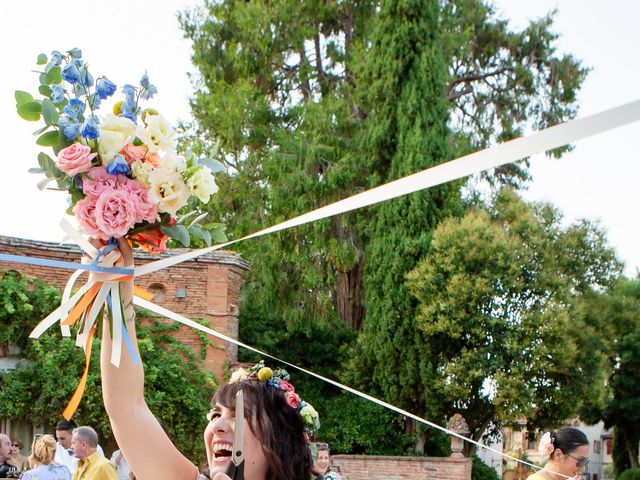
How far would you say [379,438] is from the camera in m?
21.4

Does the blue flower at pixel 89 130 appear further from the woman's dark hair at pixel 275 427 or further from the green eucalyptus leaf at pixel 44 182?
the woman's dark hair at pixel 275 427

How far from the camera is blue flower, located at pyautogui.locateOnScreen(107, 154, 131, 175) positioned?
101 inches

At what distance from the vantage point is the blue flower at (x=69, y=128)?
2572 millimetres

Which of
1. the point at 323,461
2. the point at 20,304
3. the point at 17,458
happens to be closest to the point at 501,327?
the point at 20,304

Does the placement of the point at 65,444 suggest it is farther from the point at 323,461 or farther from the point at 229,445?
the point at 229,445

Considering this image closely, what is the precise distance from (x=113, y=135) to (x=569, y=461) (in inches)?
150

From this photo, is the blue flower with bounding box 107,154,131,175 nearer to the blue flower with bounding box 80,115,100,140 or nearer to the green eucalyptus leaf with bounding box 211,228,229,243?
the blue flower with bounding box 80,115,100,140

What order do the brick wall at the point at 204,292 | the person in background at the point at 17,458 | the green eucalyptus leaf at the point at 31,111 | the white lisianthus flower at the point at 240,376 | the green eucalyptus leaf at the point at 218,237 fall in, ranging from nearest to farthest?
the green eucalyptus leaf at the point at 31,111 < the green eucalyptus leaf at the point at 218,237 < the white lisianthus flower at the point at 240,376 < the person in background at the point at 17,458 < the brick wall at the point at 204,292

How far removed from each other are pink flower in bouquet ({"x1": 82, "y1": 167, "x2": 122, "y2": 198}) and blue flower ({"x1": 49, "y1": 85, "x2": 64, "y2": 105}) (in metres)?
0.21

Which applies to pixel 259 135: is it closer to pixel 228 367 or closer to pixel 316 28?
pixel 316 28

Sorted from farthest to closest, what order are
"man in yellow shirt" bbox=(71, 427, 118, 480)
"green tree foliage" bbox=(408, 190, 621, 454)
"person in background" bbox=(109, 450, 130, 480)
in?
"green tree foliage" bbox=(408, 190, 621, 454) → "person in background" bbox=(109, 450, 130, 480) → "man in yellow shirt" bbox=(71, 427, 118, 480)

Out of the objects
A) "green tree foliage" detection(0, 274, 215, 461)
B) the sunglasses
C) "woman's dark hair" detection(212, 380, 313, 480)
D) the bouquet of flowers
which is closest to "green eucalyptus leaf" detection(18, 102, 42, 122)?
the bouquet of flowers

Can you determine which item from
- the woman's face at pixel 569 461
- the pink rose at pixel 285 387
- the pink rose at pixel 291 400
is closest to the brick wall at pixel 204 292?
the woman's face at pixel 569 461

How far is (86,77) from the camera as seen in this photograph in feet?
8.82
